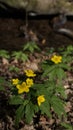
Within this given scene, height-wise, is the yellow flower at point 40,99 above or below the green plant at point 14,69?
above

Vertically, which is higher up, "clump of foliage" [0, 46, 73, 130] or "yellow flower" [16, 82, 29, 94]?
"yellow flower" [16, 82, 29, 94]

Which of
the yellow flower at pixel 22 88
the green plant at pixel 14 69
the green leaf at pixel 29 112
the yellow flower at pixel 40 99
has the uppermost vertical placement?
the yellow flower at pixel 22 88

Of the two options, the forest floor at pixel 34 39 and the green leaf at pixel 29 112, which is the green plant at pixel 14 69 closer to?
the forest floor at pixel 34 39

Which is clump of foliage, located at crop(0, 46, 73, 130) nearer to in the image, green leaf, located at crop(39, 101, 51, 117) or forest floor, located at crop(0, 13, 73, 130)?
green leaf, located at crop(39, 101, 51, 117)

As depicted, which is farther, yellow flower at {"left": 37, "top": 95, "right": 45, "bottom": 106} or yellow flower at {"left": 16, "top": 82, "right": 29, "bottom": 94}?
yellow flower at {"left": 16, "top": 82, "right": 29, "bottom": 94}

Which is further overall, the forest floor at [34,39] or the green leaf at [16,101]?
the forest floor at [34,39]

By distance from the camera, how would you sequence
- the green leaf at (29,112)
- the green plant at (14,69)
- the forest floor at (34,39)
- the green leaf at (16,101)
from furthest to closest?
the green plant at (14,69) < the forest floor at (34,39) < the green leaf at (16,101) < the green leaf at (29,112)

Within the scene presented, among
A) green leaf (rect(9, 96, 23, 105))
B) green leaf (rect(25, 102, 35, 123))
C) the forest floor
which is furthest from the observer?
the forest floor

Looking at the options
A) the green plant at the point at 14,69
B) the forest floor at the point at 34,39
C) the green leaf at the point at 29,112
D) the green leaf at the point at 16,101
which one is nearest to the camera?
the green leaf at the point at 29,112

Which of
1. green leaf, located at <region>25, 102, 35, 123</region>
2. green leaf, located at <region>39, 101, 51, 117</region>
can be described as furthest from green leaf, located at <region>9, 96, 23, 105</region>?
green leaf, located at <region>39, 101, 51, 117</region>

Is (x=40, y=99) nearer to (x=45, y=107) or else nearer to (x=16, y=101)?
(x=45, y=107)

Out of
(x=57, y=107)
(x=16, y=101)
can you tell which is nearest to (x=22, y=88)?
(x=16, y=101)

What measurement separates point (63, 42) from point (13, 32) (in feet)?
3.91

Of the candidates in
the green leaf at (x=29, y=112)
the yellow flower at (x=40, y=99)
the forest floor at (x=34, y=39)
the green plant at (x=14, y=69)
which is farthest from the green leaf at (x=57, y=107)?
the green plant at (x=14, y=69)
